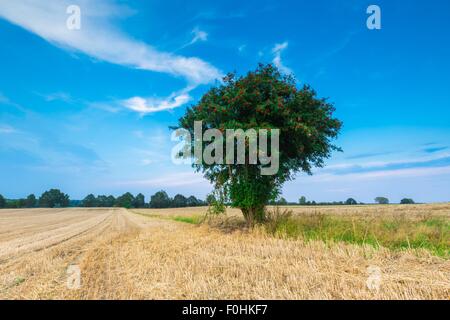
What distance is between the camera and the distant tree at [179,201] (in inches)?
5241

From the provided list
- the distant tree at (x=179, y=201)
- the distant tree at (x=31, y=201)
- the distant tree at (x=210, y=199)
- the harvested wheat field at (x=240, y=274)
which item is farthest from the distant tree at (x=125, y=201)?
the harvested wheat field at (x=240, y=274)

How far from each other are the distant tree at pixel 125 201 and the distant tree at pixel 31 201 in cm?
3710

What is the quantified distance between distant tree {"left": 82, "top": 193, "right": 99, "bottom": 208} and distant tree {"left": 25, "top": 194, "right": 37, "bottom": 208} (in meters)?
23.9

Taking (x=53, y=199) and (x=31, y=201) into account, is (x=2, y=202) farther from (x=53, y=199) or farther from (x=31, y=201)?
(x=53, y=199)

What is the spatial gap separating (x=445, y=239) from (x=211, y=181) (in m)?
11.5

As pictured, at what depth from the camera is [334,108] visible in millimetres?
16172

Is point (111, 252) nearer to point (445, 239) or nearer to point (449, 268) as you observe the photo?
point (449, 268)

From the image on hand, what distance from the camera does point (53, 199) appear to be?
153 m
